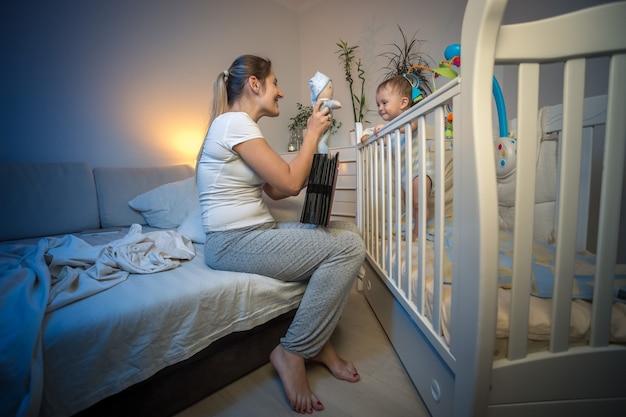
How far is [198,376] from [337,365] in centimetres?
45

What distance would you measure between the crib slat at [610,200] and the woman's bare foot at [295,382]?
2.27 ft

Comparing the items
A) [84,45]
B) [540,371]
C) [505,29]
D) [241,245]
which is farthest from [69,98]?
[540,371]

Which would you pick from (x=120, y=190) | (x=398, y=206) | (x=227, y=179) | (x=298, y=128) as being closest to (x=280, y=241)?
(x=227, y=179)

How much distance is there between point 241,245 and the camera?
0.91 meters

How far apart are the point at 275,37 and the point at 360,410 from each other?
3.22 m

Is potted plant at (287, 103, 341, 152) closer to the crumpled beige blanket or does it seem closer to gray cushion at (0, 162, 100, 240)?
gray cushion at (0, 162, 100, 240)

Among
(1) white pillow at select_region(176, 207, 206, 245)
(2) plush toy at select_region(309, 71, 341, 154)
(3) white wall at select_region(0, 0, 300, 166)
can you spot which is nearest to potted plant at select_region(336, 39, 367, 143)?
(3) white wall at select_region(0, 0, 300, 166)

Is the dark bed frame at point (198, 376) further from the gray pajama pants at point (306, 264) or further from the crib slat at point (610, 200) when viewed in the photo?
the crib slat at point (610, 200)

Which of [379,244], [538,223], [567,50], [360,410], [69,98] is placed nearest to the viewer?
[567,50]

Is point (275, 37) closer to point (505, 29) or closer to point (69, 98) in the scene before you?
point (69, 98)

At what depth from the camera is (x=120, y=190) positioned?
1789 millimetres

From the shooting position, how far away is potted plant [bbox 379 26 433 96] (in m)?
2.20

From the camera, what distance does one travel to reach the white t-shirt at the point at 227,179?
0.90m


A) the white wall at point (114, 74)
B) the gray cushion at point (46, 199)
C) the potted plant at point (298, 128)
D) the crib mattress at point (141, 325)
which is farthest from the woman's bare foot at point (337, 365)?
the potted plant at point (298, 128)
